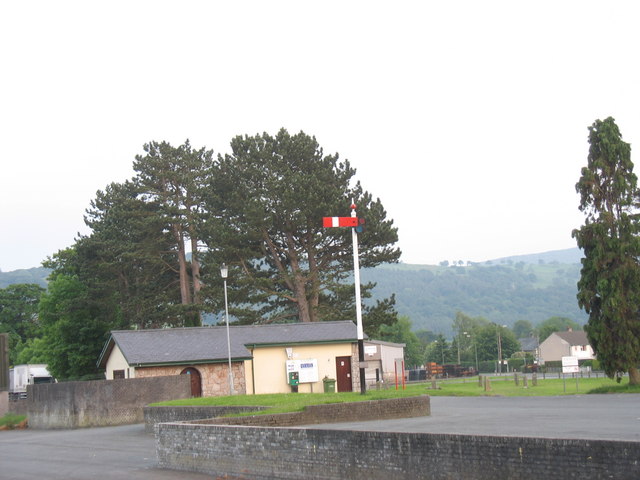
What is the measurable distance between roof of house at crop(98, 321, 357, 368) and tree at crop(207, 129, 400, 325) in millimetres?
9727

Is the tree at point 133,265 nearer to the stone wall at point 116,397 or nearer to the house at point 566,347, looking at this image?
the stone wall at point 116,397

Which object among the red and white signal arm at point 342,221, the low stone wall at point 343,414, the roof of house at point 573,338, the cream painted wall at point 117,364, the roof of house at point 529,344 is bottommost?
the roof of house at point 529,344

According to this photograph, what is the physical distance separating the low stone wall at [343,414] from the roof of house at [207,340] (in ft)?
52.5

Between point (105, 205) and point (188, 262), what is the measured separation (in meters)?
12.3

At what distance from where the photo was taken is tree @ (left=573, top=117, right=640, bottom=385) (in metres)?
32.0

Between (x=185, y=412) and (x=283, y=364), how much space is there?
1514 cm

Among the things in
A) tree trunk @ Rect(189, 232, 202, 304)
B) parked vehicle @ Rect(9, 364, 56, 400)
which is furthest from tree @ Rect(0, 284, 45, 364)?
tree trunk @ Rect(189, 232, 202, 304)

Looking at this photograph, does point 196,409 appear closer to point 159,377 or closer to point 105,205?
point 159,377

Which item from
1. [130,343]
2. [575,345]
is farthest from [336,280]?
[575,345]

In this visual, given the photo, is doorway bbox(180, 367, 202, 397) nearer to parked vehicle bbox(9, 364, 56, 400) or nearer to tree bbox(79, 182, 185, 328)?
tree bbox(79, 182, 185, 328)

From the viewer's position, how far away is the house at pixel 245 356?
113 ft

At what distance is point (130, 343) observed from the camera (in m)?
35.1

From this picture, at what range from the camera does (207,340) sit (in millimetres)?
37312

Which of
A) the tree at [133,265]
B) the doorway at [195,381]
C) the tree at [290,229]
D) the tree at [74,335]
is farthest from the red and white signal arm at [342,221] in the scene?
the tree at [74,335]
